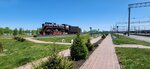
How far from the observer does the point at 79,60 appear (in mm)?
14047

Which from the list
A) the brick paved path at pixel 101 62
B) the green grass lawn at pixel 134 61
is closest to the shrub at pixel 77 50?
the brick paved path at pixel 101 62

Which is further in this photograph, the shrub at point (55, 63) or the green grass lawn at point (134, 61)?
the green grass lawn at point (134, 61)

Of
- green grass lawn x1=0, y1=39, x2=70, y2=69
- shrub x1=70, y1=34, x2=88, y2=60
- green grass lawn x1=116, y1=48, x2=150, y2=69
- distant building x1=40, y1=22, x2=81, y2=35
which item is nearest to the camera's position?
green grass lawn x1=116, y1=48, x2=150, y2=69

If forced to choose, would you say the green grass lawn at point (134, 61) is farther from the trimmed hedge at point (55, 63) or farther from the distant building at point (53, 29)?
the distant building at point (53, 29)

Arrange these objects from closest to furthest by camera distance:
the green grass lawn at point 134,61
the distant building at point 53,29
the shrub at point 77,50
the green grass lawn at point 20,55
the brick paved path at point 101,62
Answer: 1. the brick paved path at point 101,62
2. the green grass lawn at point 134,61
3. the green grass lawn at point 20,55
4. the shrub at point 77,50
5. the distant building at point 53,29

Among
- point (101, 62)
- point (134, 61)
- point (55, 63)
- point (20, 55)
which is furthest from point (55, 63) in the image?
point (20, 55)

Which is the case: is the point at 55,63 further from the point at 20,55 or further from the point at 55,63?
the point at 20,55

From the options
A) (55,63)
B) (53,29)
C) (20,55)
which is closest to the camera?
(55,63)

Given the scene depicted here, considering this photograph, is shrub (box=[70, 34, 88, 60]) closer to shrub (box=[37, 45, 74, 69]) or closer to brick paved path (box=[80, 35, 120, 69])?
brick paved path (box=[80, 35, 120, 69])

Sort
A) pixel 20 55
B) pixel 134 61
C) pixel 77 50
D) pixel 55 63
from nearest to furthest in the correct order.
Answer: pixel 55 63, pixel 77 50, pixel 134 61, pixel 20 55

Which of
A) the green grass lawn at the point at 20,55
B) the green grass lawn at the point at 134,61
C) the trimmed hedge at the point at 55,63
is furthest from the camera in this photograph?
the green grass lawn at the point at 20,55

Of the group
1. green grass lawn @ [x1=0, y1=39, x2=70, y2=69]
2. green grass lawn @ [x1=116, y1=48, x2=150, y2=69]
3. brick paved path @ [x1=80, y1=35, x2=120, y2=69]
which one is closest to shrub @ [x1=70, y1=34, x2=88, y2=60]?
brick paved path @ [x1=80, y1=35, x2=120, y2=69]

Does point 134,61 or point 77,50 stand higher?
point 77,50

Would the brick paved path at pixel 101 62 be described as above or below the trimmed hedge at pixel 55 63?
below
